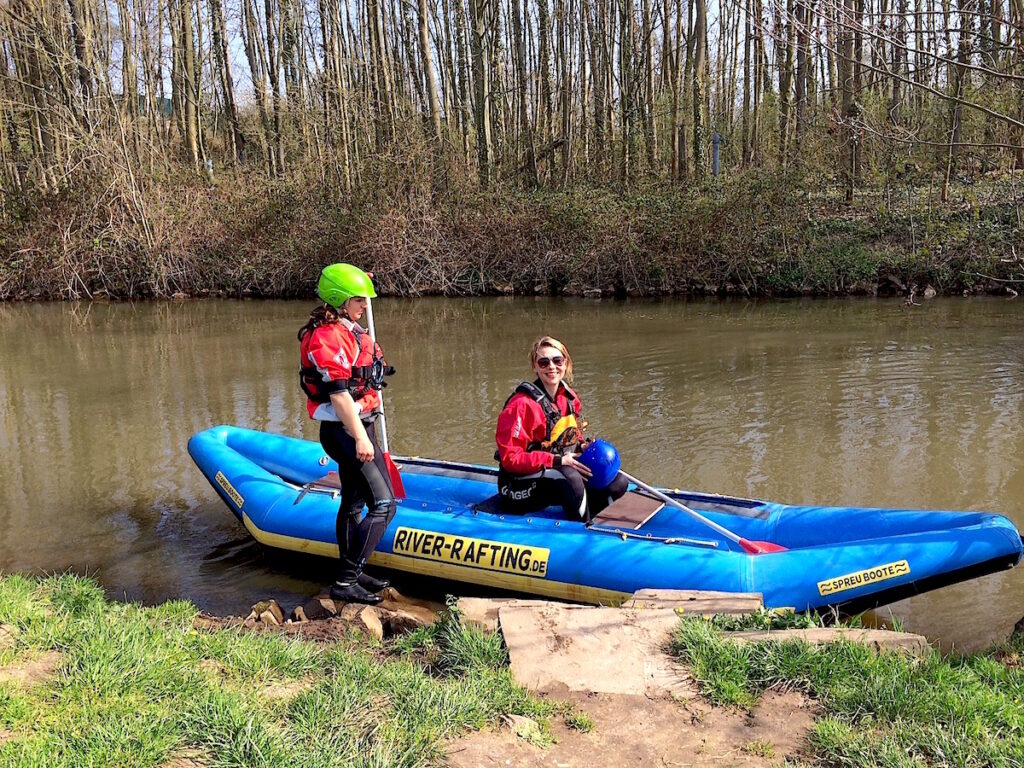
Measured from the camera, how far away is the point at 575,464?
4.53 m

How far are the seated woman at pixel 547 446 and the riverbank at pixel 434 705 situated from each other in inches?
58.2

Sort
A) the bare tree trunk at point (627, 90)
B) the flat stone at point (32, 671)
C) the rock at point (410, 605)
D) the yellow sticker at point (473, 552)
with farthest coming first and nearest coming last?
the bare tree trunk at point (627, 90) → the rock at point (410, 605) → the yellow sticker at point (473, 552) → the flat stone at point (32, 671)

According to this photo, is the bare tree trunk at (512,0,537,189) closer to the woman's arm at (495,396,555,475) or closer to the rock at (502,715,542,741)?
the woman's arm at (495,396,555,475)

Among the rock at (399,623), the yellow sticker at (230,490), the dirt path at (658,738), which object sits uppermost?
the dirt path at (658,738)

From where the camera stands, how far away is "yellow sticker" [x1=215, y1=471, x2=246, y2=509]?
Result: 555cm

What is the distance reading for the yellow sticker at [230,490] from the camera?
18.2ft

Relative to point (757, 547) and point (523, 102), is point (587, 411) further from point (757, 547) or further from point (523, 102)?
point (523, 102)

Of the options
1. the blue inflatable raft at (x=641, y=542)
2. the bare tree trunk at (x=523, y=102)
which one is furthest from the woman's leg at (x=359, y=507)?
the bare tree trunk at (x=523, y=102)

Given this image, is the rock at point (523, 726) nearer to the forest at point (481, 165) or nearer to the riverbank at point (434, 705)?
the riverbank at point (434, 705)

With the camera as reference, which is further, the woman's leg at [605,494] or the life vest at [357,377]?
the woman's leg at [605,494]

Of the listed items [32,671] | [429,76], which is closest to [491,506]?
[32,671]

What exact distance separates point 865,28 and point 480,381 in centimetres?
696

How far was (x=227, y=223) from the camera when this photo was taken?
19.6m

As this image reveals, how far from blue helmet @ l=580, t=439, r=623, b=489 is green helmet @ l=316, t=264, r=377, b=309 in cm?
143
